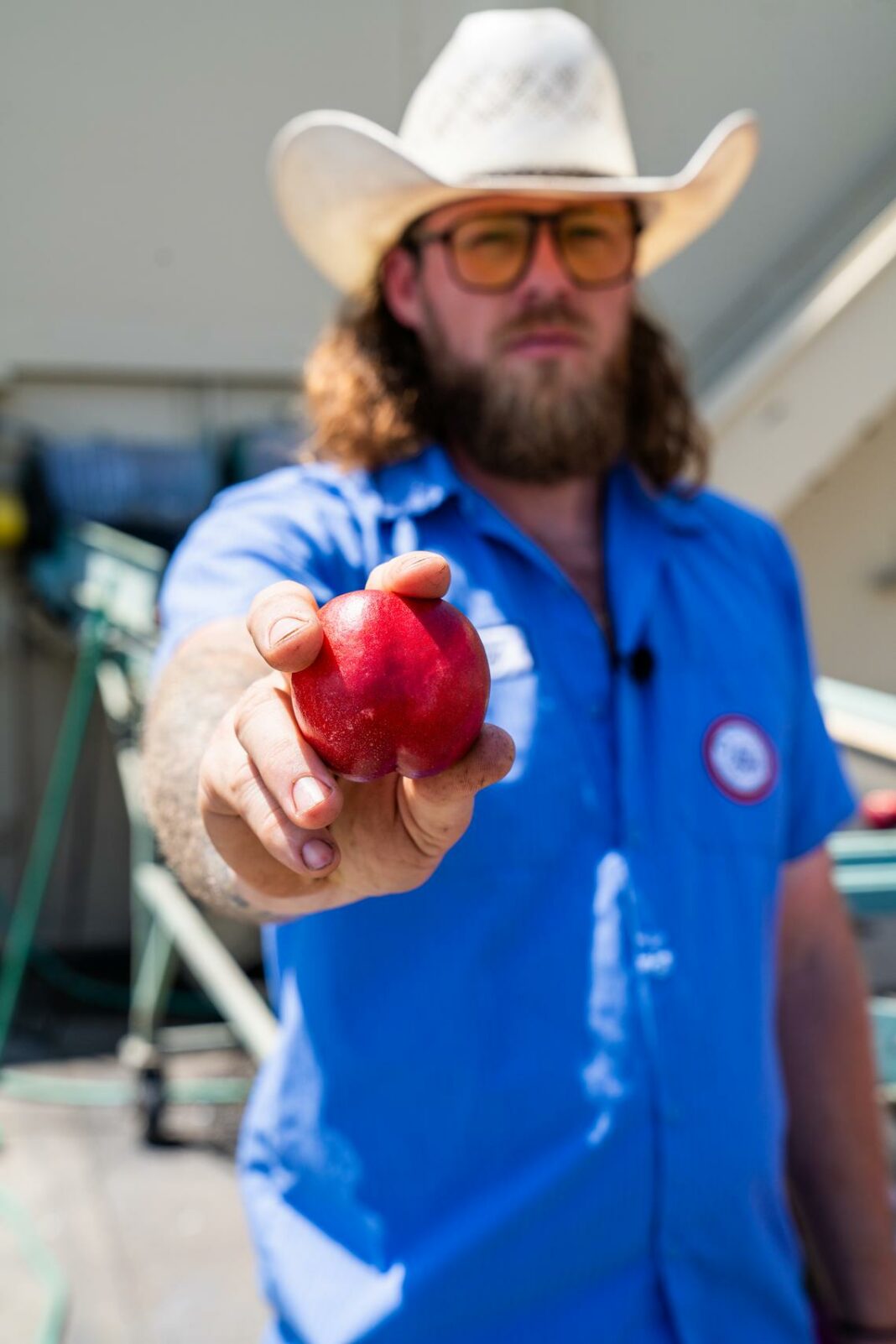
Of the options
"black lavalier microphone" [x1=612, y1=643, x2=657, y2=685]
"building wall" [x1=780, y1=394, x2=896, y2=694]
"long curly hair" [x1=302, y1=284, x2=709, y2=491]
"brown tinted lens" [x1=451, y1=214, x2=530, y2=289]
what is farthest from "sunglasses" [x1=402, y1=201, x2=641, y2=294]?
"building wall" [x1=780, y1=394, x2=896, y2=694]

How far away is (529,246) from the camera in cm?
180

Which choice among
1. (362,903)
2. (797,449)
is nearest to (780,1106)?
(362,903)

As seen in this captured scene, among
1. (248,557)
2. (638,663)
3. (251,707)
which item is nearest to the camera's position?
(251,707)

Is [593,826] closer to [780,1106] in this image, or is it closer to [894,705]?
[780,1106]

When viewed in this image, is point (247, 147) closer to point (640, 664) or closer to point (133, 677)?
point (133, 677)

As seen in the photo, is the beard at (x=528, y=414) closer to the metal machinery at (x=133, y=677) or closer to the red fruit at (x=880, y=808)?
the red fruit at (x=880, y=808)

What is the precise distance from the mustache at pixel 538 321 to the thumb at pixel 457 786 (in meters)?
0.98

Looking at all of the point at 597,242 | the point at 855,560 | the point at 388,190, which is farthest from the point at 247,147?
the point at 597,242

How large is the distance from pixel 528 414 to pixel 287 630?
3.04 ft

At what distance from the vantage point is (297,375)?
19.4ft

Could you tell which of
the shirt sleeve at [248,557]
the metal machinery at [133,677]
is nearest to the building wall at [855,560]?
the metal machinery at [133,677]

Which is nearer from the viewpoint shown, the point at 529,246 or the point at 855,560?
the point at 529,246

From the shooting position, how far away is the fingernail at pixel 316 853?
893 millimetres

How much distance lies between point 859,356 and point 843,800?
324 cm
